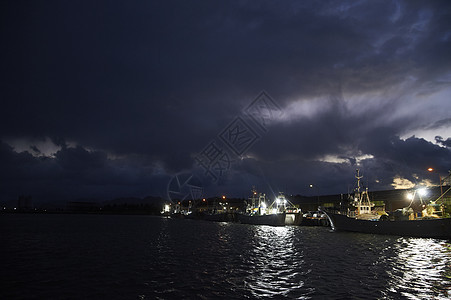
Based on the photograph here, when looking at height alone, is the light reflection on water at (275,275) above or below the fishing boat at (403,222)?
below

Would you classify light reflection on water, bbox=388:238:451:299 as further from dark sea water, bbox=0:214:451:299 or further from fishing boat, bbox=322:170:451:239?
fishing boat, bbox=322:170:451:239

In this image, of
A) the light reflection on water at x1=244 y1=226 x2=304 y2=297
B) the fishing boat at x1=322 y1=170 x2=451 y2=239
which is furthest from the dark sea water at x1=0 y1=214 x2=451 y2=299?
the fishing boat at x1=322 y1=170 x2=451 y2=239

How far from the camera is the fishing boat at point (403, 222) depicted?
175 ft

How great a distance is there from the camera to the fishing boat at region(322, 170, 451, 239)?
53.3 metres

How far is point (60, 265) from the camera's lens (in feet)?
86.8

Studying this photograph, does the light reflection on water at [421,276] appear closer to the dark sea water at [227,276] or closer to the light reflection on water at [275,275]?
the dark sea water at [227,276]

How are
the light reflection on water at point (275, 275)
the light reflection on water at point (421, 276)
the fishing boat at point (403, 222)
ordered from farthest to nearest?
the fishing boat at point (403, 222) → the light reflection on water at point (275, 275) → the light reflection on water at point (421, 276)

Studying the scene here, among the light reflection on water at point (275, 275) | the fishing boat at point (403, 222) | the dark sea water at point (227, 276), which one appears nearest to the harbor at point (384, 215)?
the fishing boat at point (403, 222)

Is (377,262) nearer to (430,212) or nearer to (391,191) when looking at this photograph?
(430,212)

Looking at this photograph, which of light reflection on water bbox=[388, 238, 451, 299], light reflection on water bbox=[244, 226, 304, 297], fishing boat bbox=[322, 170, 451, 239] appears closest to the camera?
light reflection on water bbox=[388, 238, 451, 299]

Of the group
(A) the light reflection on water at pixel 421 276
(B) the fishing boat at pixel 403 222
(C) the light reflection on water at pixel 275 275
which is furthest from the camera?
(B) the fishing boat at pixel 403 222

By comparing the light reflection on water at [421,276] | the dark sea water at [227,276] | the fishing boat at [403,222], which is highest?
the fishing boat at [403,222]

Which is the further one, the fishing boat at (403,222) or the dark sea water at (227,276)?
the fishing boat at (403,222)

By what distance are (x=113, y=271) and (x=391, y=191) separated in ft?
398
